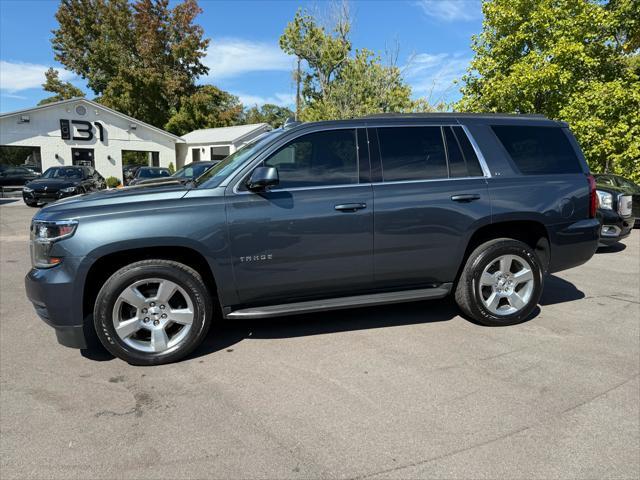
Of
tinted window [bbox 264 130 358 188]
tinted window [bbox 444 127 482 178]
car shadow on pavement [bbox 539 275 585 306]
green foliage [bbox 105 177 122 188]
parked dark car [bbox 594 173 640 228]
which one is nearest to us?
tinted window [bbox 264 130 358 188]

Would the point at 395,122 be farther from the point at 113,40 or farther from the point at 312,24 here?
the point at 113,40

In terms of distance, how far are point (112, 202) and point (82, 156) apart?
28696 millimetres

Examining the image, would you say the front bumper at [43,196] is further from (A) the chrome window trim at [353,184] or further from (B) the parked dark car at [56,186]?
(A) the chrome window trim at [353,184]

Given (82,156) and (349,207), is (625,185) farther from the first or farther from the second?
(82,156)

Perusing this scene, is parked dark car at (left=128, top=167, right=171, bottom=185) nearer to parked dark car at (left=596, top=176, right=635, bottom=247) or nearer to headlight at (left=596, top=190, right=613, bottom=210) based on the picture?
headlight at (left=596, top=190, right=613, bottom=210)

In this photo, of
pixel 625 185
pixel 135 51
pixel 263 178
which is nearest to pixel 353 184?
pixel 263 178

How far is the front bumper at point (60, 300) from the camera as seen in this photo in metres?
3.37

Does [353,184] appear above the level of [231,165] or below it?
below

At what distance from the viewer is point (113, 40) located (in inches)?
1732

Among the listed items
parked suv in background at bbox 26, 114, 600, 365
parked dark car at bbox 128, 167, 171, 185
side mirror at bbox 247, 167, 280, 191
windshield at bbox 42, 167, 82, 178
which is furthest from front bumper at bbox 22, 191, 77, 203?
side mirror at bbox 247, 167, 280, 191

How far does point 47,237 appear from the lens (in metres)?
3.41

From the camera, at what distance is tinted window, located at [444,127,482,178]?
13.9ft

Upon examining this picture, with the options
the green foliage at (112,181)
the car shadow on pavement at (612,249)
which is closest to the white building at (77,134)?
the green foliage at (112,181)

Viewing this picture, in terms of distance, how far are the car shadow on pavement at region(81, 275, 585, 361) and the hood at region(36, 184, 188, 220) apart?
125 centimetres
